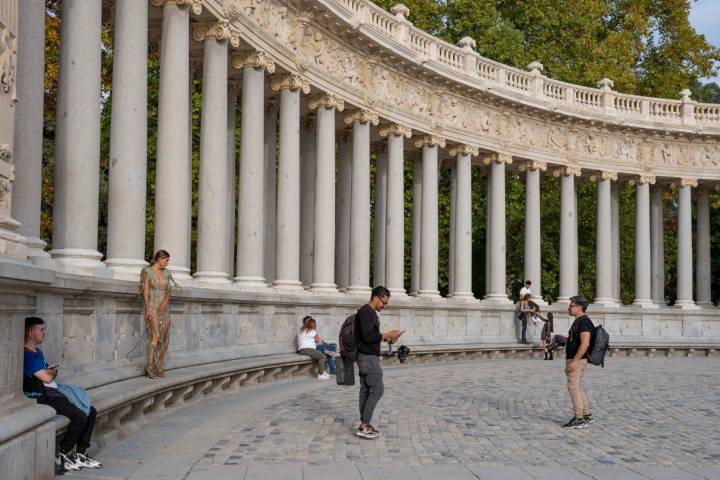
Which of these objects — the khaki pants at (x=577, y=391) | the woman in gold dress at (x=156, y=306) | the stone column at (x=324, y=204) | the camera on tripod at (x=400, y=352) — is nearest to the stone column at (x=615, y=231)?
the camera on tripod at (x=400, y=352)

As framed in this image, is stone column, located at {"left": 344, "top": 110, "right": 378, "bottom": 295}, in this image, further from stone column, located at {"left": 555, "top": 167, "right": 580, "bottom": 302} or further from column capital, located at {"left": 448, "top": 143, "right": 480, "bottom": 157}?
stone column, located at {"left": 555, "top": 167, "right": 580, "bottom": 302}

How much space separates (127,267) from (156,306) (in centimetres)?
349

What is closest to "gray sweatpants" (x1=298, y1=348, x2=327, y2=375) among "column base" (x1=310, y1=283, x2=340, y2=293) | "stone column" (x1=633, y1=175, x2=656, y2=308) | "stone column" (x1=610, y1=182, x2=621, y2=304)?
"column base" (x1=310, y1=283, x2=340, y2=293)

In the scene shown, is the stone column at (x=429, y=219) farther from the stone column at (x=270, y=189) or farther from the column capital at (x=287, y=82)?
the column capital at (x=287, y=82)

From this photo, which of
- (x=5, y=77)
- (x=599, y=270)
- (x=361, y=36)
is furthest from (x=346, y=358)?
(x=599, y=270)

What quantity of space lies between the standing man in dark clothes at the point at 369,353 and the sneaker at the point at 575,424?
4.80 meters

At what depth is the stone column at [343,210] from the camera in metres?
50.7

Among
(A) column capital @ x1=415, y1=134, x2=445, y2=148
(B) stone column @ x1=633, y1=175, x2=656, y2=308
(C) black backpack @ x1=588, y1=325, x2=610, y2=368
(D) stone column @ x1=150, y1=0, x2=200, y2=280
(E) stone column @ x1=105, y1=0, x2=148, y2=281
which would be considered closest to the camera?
(C) black backpack @ x1=588, y1=325, x2=610, y2=368

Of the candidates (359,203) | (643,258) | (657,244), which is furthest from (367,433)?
(657,244)

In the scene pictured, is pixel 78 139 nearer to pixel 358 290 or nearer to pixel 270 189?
pixel 270 189

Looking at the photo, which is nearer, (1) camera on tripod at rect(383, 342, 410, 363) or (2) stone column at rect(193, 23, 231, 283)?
(2) stone column at rect(193, 23, 231, 283)

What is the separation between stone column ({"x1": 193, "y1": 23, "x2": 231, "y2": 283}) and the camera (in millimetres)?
32125

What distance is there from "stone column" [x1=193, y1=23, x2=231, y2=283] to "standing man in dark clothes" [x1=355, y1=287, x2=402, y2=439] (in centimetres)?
1304

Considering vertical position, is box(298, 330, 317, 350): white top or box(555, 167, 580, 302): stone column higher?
box(555, 167, 580, 302): stone column
